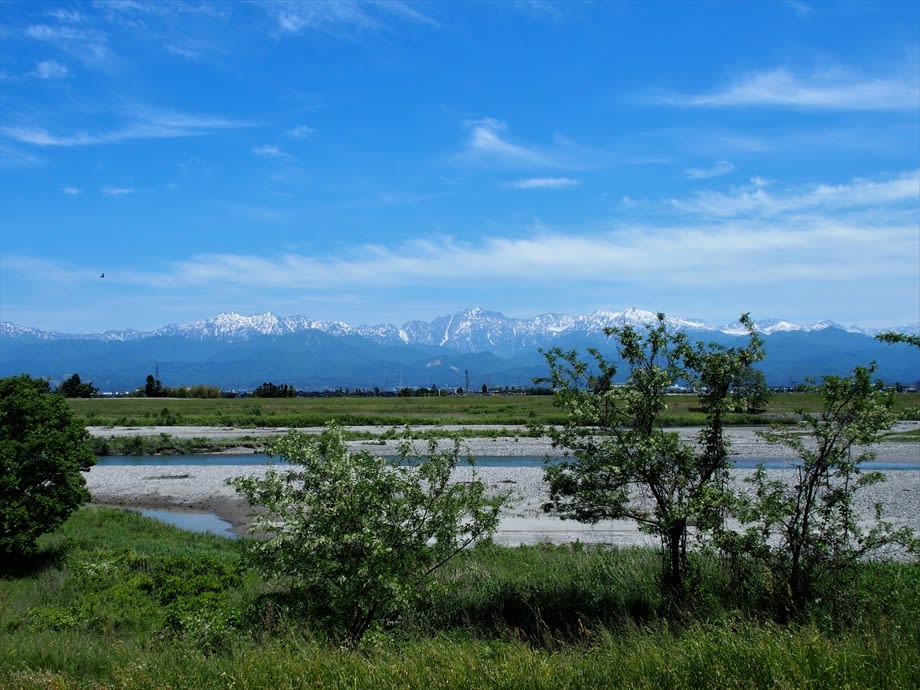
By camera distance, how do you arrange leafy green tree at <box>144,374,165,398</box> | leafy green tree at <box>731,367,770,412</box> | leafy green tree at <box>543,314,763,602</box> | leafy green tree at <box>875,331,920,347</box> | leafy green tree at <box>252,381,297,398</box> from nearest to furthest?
1. leafy green tree at <box>875,331,920,347</box>
2. leafy green tree at <box>543,314,763,602</box>
3. leafy green tree at <box>731,367,770,412</box>
4. leafy green tree at <box>144,374,165,398</box>
5. leafy green tree at <box>252,381,297,398</box>

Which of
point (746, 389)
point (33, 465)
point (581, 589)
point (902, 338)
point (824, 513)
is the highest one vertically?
point (902, 338)

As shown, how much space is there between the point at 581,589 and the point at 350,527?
19.9 ft

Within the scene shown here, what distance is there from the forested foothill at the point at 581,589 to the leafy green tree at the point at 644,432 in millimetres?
38

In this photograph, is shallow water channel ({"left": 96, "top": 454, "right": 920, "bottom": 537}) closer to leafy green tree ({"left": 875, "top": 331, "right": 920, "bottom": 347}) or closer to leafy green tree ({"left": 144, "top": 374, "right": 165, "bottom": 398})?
leafy green tree ({"left": 875, "top": 331, "right": 920, "bottom": 347})

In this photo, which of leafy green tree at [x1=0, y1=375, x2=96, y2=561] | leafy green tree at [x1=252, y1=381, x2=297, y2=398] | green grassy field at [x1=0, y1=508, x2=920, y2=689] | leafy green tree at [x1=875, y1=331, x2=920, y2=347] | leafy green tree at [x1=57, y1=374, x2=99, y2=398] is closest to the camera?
green grassy field at [x1=0, y1=508, x2=920, y2=689]

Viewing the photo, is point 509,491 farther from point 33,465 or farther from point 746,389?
point 33,465

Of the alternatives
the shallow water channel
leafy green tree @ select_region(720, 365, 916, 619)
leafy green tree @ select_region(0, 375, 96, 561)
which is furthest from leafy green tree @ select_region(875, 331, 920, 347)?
the shallow water channel

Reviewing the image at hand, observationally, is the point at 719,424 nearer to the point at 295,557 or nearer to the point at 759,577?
the point at 759,577

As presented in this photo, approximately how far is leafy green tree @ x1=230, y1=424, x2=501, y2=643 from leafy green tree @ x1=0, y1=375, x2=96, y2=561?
10.1m

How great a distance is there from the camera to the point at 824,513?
10.8 m

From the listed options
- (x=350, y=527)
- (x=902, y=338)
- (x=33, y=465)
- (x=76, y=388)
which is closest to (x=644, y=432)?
(x=902, y=338)

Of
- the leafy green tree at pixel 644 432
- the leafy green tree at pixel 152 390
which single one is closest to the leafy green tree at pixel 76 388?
the leafy green tree at pixel 152 390

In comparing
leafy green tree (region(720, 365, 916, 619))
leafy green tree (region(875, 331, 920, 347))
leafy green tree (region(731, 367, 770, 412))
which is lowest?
leafy green tree (region(720, 365, 916, 619))

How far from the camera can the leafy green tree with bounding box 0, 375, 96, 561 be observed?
58.1 ft
